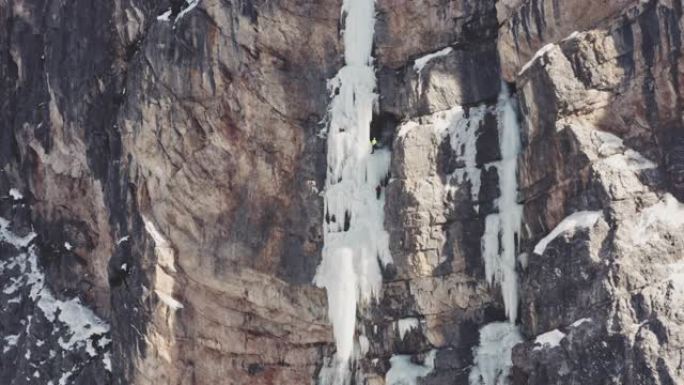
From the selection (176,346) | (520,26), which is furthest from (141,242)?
(520,26)

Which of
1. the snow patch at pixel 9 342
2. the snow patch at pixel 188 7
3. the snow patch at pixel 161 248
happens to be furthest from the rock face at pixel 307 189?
the snow patch at pixel 9 342

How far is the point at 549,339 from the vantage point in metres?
25.3

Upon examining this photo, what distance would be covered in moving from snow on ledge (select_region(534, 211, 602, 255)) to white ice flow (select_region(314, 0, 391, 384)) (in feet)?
14.3

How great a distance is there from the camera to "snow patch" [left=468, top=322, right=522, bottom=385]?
88.9 ft

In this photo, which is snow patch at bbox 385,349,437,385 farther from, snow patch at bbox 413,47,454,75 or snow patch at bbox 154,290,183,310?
snow patch at bbox 413,47,454,75

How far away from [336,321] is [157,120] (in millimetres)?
6569

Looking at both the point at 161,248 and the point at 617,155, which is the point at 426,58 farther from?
the point at 161,248

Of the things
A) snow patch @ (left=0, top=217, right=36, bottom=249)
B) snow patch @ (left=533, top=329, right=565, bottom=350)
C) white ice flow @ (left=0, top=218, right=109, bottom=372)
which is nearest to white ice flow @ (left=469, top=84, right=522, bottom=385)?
snow patch @ (left=533, top=329, right=565, bottom=350)

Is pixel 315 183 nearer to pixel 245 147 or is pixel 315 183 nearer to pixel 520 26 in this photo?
pixel 245 147

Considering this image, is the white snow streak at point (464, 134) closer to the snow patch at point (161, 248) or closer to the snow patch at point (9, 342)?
the snow patch at point (161, 248)

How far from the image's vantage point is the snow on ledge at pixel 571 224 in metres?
25.0

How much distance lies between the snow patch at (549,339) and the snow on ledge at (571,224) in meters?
1.69

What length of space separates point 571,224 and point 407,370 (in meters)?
5.44

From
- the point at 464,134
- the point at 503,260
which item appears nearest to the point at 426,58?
the point at 464,134
